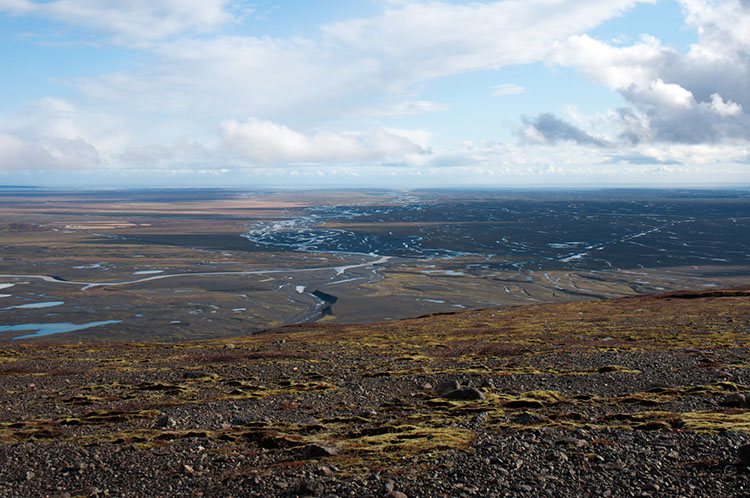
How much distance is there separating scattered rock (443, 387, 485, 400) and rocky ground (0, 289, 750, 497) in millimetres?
81

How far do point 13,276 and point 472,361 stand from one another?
110235 mm

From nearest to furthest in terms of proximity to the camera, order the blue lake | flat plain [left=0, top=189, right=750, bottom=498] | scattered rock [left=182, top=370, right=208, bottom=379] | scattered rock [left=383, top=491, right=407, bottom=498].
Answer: scattered rock [left=383, top=491, right=407, bottom=498], flat plain [left=0, top=189, right=750, bottom=498], scattered rock [left=182, top=370, right=208, bottom=379], the blue lake

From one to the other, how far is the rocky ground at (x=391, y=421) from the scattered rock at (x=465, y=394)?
81 millimetres

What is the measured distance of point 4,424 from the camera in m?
17.4

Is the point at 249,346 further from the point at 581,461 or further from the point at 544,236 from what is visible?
the point at 544,236

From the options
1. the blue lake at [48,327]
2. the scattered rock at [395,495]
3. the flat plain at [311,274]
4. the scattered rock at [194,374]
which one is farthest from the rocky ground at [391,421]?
the flat plain at [311,274]

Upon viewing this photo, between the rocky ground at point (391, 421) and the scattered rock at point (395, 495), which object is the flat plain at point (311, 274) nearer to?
the rocky ground at point (391, 421)

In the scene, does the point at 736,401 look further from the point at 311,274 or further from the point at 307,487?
the point at 311,274

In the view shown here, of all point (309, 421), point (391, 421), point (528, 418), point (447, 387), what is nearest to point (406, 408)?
point (391, 421)

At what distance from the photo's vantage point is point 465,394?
19.3 meters

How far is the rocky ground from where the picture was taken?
38.4ft

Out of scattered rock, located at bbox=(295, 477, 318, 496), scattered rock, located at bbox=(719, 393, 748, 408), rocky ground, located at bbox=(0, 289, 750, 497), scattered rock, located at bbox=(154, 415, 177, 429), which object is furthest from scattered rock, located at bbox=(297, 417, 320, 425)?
scattered rock, located at bbox=(719, 393, 748, 408)

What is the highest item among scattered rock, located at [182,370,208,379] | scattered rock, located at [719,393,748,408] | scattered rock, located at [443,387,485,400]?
scattered rock, located at [719,393,748,408]

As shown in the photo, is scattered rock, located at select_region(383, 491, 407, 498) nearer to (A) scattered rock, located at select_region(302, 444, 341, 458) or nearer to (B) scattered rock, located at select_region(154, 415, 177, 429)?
(A) scattered rock, located at select_region(302, 444, 341, 458)
